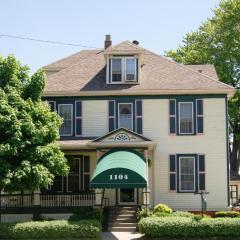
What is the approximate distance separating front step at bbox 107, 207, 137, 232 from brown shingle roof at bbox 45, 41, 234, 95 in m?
6.83

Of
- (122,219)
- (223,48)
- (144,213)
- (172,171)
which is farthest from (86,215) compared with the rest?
(223,48)

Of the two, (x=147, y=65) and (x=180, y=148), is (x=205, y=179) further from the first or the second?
(x=147, y=65)

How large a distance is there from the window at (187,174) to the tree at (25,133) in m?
7.79

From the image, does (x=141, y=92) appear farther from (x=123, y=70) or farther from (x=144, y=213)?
(x=144, y=213)

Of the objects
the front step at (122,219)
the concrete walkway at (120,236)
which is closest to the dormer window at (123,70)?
the front step at (122,219)

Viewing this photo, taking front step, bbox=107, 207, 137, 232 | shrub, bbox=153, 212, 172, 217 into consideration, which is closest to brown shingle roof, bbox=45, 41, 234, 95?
front step, bbox=107, 207, 137, 232

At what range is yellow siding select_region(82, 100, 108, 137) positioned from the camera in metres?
34.5

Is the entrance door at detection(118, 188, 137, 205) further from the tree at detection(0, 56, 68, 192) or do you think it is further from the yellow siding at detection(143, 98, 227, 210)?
the tree at detection(0, 56, 68, 192)

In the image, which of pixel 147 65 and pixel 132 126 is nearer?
pixel 132 126

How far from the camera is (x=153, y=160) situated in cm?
3416

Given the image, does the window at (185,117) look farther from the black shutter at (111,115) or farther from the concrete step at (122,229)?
the concrete step at (122,229)

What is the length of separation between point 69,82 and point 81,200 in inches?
285

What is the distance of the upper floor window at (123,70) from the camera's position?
34.9 meters

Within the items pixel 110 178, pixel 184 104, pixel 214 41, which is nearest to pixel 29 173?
pixel 110 178
